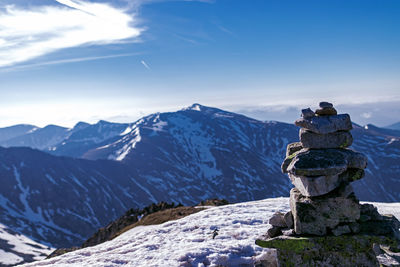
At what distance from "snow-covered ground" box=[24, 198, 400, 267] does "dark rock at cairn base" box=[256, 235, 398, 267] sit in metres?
3.61

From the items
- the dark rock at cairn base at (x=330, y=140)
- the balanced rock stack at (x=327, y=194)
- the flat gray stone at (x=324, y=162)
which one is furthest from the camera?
the dark rock at cairn base at (x=330, y=140)

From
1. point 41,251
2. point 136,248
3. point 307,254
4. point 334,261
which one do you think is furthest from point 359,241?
point 41,251

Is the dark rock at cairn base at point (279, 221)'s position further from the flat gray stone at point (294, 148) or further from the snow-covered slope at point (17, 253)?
the snow-covered slope at point (17, 253)

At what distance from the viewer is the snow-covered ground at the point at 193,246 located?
1759 centimetres

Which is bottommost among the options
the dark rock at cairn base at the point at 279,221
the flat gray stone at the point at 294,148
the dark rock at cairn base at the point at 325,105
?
the dark rock at cairn base at the point at 279,221

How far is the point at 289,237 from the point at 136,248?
1167 cm

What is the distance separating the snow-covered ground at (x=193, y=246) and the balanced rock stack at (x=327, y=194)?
3.71 metres

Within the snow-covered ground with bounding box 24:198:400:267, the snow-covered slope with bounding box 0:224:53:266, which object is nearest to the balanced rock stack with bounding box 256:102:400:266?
the snow-covered ground with bounding box 24:198:400:267

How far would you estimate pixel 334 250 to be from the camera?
44.8ft

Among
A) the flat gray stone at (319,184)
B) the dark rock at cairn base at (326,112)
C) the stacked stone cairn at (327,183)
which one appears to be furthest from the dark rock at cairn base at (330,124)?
the flat gray stone at (319,184)

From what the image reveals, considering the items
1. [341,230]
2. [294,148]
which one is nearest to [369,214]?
[341,230]

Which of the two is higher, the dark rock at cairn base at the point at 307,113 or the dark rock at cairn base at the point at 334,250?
the dark rock at cairn base at the point at 307,113

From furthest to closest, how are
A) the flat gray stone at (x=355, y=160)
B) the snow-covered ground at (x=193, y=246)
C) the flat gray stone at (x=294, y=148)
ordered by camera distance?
the snow-covered ground at (x=193, y=246) < the flat gray stone at (x=294, y=148) < the flat gray stone at (x=355, y=160)

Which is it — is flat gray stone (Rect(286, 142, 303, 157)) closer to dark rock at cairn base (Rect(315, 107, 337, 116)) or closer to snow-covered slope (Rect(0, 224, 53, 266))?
dark rock at cairn base (Rect(315, 107, 337, 116))
